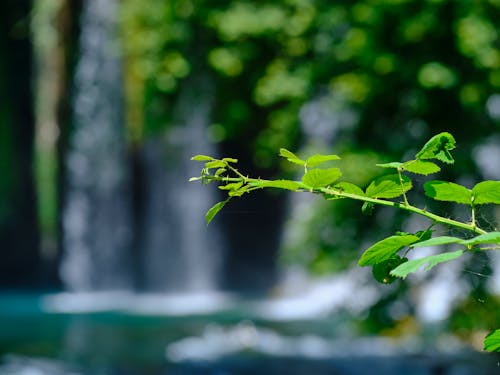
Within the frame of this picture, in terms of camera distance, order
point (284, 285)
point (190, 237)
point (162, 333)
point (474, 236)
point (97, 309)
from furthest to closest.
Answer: point (190, 237)
point (284, 285)
point (97, 309)
point (162, 333)
point (474, 236)

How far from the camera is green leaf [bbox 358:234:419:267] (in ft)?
2.24

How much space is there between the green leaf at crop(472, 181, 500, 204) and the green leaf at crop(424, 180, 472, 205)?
0.03 ft

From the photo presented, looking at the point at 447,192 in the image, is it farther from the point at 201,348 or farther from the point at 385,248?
the point at 201,348

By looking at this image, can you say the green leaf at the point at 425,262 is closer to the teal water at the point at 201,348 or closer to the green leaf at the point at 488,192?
the green leaf at the point at 488,192

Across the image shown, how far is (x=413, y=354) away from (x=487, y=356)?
593 mm


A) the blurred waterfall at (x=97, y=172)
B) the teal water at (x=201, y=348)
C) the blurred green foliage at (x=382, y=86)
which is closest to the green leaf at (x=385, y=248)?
the blurred green foliage at (x=382, y=86)

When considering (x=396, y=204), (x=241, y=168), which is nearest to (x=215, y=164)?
(x=396, y=204)

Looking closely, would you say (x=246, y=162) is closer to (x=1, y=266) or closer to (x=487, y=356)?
(x=1, y=266)

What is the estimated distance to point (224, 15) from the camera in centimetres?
867

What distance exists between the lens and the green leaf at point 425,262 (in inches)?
23.5

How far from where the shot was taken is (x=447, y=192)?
2.33 ft

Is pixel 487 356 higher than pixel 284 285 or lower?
lower

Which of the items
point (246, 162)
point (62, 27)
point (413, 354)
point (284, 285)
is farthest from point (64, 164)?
point (413, 354)

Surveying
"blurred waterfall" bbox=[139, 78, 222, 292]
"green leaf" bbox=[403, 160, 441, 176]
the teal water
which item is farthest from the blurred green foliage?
"blurred waterfall" bbox=[139, 78, 222, 292]
